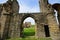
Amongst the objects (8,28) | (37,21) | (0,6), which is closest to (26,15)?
(37,21)

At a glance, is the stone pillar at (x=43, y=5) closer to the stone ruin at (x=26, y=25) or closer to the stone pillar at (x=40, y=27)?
the stone pillar at (x=40, y=27)

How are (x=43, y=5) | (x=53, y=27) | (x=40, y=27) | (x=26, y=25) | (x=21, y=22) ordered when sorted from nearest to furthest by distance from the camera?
(x=53, y=27) → (x=40, y=27) → (x=21, y=22) → (x=43, y=5) → (x=26, y=25)

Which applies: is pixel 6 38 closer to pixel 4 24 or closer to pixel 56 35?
pixel 4 24

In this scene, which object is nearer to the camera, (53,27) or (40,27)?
(53,27)

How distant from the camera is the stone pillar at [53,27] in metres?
23.6

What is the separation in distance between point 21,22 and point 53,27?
5608 millimetres

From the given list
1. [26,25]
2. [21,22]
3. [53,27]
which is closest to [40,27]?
[53,27]

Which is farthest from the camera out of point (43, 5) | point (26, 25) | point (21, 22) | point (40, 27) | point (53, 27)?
point (26, 25)

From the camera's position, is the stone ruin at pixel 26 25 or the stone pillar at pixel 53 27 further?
the stone ruin at pixel 26 25

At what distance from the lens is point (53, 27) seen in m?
24.7

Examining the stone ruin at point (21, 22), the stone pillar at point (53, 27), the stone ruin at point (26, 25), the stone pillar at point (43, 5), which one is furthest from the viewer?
the stone ruin at point (26, 25)

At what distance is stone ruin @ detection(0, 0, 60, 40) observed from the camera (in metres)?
24.7

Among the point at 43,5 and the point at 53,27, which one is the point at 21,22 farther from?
the point at 43,5

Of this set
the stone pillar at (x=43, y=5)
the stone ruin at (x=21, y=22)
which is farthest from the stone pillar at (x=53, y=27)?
the stone pillar at (x=43, y=5)
